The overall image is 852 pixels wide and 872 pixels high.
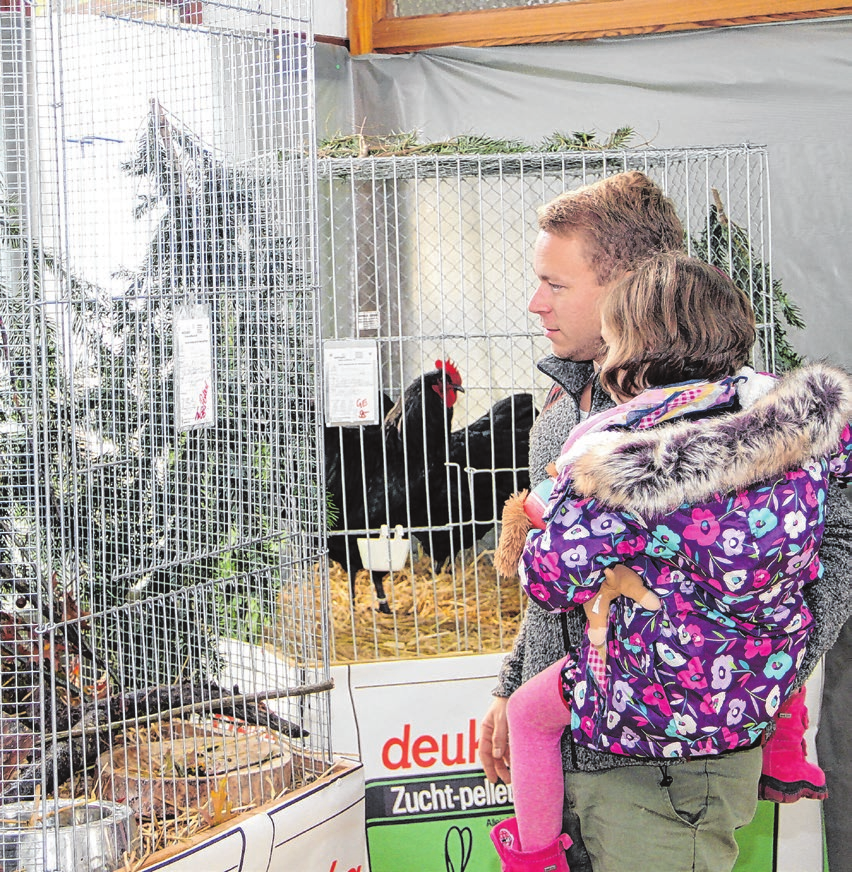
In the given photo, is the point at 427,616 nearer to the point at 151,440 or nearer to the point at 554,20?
the point at 151,440

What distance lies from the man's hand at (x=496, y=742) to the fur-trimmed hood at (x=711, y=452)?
1.67ft

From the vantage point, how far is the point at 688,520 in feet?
3.89

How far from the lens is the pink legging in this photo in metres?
1.44

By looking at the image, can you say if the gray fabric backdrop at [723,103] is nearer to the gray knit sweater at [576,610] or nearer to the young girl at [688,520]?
the gray knit sweater at [576,610]

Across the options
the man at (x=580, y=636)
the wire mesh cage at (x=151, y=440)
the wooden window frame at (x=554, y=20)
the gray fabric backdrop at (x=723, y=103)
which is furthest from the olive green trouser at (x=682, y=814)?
the wooden window frame at (x=554, y=20)

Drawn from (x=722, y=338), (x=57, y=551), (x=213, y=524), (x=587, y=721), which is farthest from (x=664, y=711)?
(x=57, y=551)

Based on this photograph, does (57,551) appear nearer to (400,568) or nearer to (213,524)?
(213,524)

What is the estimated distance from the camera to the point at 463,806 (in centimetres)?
231

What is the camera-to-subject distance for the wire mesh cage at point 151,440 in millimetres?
1496

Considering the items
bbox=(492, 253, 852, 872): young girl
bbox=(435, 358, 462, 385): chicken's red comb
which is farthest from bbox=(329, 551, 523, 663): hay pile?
bbox=(492, 253, 852, 872): young girl

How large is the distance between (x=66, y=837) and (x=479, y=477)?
1444 millimetres

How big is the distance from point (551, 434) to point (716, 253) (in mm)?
1160

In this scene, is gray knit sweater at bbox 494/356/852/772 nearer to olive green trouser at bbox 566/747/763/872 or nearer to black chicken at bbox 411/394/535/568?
olive green trouser at bbox 566/747/763/872

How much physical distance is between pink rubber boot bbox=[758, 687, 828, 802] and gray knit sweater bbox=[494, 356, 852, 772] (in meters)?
0.43
